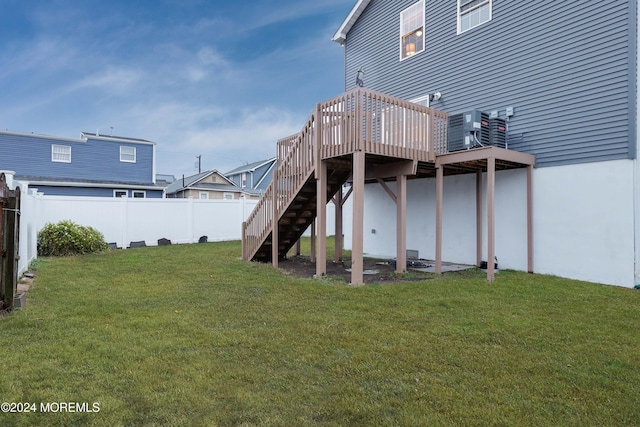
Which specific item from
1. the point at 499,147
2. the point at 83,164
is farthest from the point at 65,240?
the point at 499,147

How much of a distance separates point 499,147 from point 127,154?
19279 mm

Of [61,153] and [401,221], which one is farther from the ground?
[61,153]

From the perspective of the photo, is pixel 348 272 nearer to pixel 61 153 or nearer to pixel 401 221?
pixel 401 221

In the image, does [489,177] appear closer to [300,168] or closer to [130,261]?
[300,168]

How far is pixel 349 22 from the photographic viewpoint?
1227 cm

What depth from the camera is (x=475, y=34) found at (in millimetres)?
9078

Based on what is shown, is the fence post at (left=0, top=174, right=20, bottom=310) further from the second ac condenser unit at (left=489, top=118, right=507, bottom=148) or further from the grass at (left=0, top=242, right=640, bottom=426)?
the second ac condenser unit at (left=489, top=118, right=507, bottom=148)

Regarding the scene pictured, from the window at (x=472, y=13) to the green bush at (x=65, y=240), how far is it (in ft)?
38.4

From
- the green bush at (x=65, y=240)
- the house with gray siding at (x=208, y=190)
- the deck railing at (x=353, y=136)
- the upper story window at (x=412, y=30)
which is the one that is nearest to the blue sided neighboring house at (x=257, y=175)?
the house with gray siding at (x=208, y=190)

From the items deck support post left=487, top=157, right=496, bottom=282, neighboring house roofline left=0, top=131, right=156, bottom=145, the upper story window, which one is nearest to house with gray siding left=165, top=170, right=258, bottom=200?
neighboring house roofline left=0, top=131, right=156, bottom=145

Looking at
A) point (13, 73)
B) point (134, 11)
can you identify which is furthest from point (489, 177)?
point (13, 73)

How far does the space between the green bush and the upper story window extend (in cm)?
1060

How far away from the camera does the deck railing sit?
6691mm

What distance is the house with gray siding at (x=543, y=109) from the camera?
21.9ft
